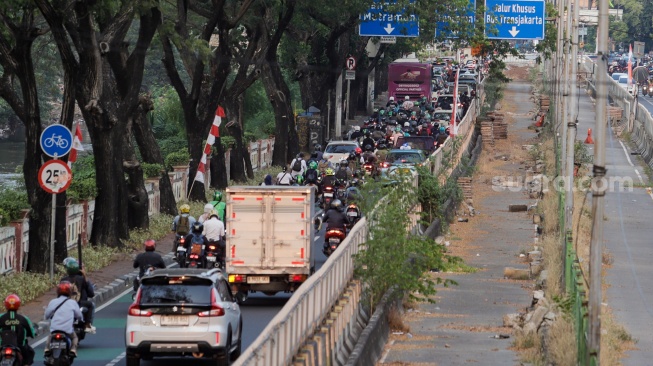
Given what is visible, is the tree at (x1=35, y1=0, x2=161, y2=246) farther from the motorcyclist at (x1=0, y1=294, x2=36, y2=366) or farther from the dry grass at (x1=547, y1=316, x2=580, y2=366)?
the dry grass at (x1=547, y1=316, x2=580, y2=366)

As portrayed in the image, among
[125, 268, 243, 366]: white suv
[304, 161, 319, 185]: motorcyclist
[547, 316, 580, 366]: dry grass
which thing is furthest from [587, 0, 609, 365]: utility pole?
[304, 161, 319, 185]: motorcyclist

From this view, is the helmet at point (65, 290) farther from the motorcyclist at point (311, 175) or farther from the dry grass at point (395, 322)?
the motorcyclist at point (311, 175)

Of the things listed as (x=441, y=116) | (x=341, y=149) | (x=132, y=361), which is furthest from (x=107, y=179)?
(x=441, y=116)

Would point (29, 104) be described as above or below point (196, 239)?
above

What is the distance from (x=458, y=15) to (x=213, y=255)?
85.0 ft

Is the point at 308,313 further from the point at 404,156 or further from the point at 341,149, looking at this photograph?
the point at 341,149

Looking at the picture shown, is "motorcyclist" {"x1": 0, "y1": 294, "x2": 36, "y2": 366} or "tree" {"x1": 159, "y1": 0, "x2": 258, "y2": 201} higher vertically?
"tree" {"x1": 159, "y1": 0, "x2": 258, "y2": 201}

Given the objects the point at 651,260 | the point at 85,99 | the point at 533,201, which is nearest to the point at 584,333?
the point at 85,99

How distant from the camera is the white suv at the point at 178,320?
1806 cm

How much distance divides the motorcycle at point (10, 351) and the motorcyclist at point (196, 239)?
9132 millimetres

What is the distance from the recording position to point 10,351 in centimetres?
1631

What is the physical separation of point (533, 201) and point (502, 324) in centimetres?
2627

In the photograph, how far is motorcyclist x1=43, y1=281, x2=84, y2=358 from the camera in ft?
58.4

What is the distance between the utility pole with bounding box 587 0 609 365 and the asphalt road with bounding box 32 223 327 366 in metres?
6.14
